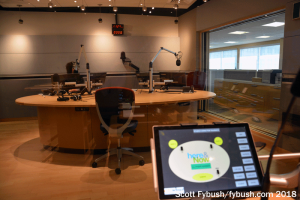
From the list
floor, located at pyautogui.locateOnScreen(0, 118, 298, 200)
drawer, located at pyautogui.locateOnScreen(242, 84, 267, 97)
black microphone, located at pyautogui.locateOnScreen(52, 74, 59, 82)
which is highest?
black microphone, located at pyautogui.locateOnScreen(52, 74, 59, 82)

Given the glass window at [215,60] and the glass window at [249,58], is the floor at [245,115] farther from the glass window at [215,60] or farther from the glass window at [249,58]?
the glass window at [215,60]

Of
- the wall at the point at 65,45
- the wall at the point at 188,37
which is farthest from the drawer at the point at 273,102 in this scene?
the wall at the point at 65,45

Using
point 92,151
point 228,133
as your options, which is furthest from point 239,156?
point 92,151

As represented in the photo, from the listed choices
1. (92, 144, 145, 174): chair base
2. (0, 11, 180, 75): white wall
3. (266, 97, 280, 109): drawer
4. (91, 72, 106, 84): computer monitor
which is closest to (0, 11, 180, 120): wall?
(0, 11, 180, 75): white wall

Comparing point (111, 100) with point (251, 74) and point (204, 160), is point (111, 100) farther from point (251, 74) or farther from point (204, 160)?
point (251, 74)

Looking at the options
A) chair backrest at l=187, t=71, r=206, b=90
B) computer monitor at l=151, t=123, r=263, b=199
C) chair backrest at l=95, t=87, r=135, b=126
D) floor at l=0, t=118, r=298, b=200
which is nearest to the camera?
computer monitor at l=151, t=123, r=263, b=199

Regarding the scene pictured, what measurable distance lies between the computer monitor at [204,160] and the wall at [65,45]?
2651 millimetres

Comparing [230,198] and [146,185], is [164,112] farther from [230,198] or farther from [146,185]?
[230,198]

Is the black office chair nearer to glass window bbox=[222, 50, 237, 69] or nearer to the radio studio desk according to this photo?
the radio studio desk

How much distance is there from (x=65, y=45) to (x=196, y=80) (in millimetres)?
2580

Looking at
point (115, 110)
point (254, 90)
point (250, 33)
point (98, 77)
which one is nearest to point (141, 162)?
point (115, 110)

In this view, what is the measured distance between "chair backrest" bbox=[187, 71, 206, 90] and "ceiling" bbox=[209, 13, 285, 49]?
2.42ft

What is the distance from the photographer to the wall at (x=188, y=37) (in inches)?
144

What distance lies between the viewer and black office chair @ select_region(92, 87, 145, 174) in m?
2.54
